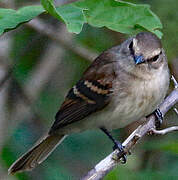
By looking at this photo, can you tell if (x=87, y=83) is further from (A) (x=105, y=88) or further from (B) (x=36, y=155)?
(B) (x=36, y=155)

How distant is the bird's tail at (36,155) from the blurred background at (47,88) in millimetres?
381

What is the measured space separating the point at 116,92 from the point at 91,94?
0.83 ft

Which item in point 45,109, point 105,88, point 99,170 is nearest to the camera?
point 99,170

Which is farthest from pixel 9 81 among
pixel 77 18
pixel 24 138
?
pixel 77 18

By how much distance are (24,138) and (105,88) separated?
1.24 m

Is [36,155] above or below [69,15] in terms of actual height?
below

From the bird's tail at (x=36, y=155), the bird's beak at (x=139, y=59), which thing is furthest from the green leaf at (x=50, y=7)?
the bird's tail at (x=36, y=155)

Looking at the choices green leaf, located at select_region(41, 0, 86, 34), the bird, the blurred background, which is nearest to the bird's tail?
the bird

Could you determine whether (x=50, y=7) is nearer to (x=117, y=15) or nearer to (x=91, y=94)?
(x=117, y=15)

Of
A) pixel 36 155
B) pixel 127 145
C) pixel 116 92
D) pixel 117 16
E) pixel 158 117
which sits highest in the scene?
pixel 117 16

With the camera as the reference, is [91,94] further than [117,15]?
Yes

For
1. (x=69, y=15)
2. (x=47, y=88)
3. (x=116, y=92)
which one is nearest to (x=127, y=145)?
(x=116, y=92)

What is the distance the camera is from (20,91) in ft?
18.0

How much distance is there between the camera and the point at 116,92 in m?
4.18
